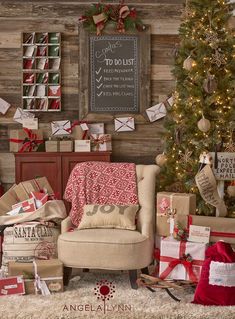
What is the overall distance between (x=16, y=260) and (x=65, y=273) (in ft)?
1.38

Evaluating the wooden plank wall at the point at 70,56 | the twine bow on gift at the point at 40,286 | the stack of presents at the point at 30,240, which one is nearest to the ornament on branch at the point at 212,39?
the wooden plank wall at the point at 70,56

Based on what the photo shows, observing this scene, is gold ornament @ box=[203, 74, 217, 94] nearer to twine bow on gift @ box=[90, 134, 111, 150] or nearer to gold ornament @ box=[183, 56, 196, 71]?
gold ornament @ box=[183, 56, 196, 71]

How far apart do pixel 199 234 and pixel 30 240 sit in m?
1.37

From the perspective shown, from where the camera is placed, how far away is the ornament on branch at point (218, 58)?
178 inches

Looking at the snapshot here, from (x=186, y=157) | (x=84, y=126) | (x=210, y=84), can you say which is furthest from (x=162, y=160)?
(x=84, y=126)

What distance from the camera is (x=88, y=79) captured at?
6.23 metres

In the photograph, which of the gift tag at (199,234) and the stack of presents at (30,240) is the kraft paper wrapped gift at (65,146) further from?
the gift tag at (199,234)

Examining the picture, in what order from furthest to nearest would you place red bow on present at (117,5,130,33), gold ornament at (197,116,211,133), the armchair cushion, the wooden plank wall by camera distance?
the wooden plank wall → red bow on present at (117,5,130,33) → gold ornament at (197,116,211,133) → the armchair cushion

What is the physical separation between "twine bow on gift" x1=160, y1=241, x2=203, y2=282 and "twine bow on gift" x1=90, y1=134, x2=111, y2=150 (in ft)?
7.67

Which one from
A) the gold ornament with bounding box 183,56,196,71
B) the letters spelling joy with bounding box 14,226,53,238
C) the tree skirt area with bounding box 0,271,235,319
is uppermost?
the gold ornament with bounding box 183,56,196,71

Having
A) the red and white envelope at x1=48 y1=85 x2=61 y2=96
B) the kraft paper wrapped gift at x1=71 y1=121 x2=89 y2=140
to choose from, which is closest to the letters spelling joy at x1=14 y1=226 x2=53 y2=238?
the kraft paper wrapped gift at x1=71 y1=121 x2=89 y2=140

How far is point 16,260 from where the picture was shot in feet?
13.9

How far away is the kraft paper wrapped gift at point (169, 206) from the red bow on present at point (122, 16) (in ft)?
8.52

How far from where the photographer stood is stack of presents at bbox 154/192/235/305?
3672mm
